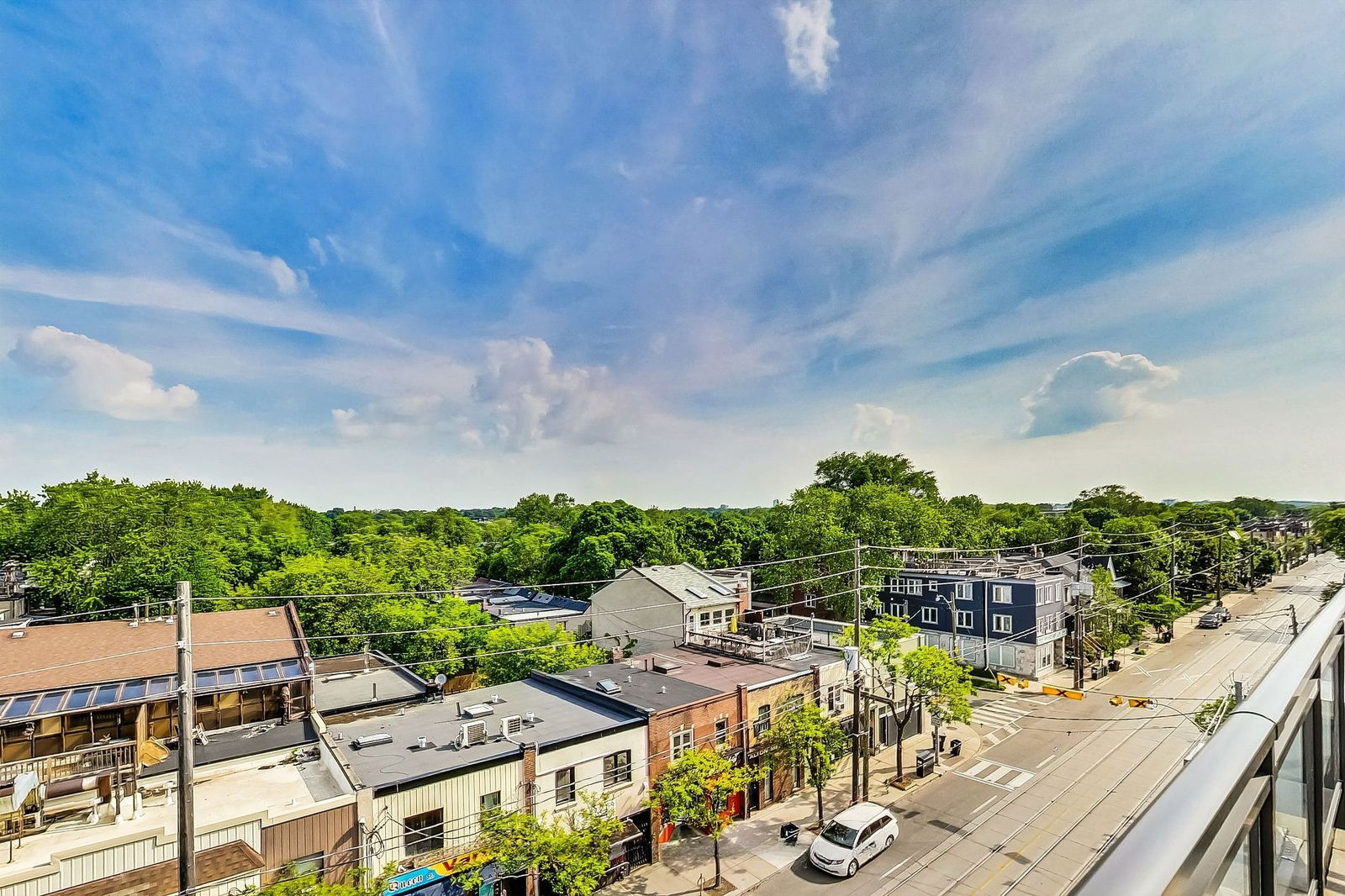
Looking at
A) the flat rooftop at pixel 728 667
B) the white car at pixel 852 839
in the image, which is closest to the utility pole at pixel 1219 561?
the flat rooftop at pixel 728 667

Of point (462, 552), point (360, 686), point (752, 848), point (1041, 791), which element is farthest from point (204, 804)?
point (462, 552)

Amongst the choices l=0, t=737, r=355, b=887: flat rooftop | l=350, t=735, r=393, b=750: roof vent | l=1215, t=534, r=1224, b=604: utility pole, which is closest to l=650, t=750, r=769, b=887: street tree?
l=350, t=735, r=393, b=750: roof vent

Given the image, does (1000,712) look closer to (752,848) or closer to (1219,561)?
(752,848)

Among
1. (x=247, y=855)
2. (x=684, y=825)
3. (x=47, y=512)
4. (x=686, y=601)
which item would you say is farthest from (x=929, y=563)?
(x=47, y=512)

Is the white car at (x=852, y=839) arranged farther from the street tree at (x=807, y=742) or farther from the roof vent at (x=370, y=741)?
the roof vent at (x=370, y=741)

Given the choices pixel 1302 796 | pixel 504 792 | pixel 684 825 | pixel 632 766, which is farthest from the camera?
pixel 684 825

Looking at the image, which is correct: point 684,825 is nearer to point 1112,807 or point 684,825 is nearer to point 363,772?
point 363,772
